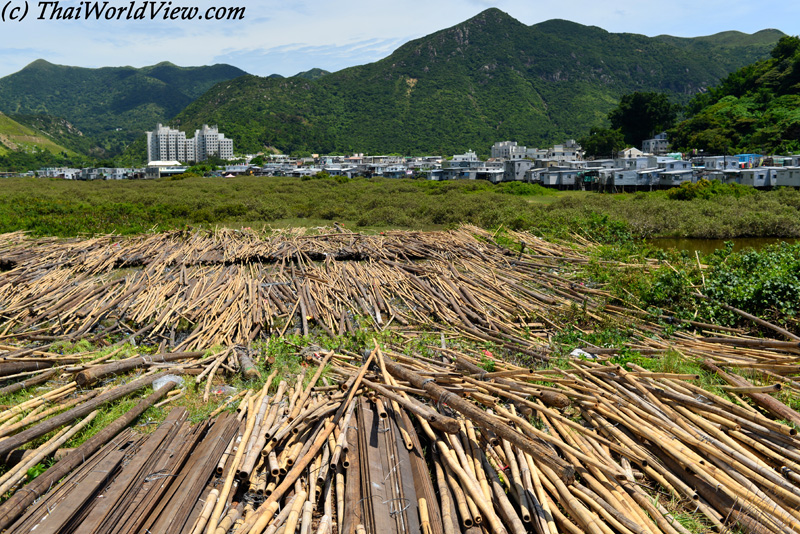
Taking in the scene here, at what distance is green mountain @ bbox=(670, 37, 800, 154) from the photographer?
4588 centimetres

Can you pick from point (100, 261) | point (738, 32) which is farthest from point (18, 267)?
point (738, 32)

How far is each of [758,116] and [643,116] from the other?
16.0 meters

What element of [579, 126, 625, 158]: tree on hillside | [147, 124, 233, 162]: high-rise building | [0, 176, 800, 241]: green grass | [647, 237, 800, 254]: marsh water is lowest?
[647, 237, 800, 254]: marsh water

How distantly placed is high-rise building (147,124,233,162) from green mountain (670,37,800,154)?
275 ft

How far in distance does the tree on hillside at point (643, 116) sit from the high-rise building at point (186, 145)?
7440 cm

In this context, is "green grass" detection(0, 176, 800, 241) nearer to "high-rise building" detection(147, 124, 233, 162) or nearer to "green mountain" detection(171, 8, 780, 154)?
"green mountain" detection(171, 8, 780, 154)

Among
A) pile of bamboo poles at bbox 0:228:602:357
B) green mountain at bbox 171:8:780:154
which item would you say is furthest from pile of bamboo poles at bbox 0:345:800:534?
green mountain at bbox 171:8:780:154

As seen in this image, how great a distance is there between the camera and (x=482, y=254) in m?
12.4

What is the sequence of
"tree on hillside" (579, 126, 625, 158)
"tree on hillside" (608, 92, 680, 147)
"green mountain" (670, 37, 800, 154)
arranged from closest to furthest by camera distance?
1. "green mountain" (670, 37, 800, 154)
2. "tree on hillside" (579, 126, 625, 158)
3. "tree on hillside" (608, 92, 680, 147)

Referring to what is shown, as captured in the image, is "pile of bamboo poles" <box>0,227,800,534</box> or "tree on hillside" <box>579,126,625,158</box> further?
"tree on hillside" <box>579,126,625,158</box>

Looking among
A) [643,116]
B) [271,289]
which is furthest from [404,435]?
[643,116]

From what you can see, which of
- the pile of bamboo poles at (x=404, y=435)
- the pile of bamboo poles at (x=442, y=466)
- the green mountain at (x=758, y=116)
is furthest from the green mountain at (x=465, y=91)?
the pile of bamboo poles at (x=442, y=466)

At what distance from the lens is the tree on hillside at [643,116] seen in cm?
6375

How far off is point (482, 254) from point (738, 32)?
243410 millimetres
